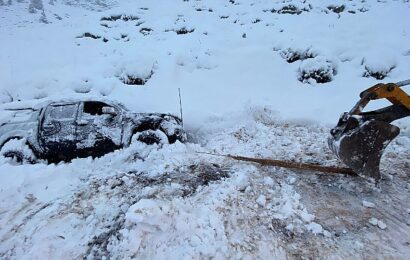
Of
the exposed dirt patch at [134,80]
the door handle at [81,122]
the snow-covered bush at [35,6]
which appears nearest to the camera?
the door handle at [81,122]

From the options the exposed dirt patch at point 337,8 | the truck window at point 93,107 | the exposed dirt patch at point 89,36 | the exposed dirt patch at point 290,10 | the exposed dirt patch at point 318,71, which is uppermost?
the exposed dirt patch at point 337,8

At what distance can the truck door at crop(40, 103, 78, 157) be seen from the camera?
20.3 ft

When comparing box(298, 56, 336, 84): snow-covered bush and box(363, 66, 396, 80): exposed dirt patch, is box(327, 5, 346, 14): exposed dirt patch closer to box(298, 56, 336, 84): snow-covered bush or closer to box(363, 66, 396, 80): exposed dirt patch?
box(298, 56, 336, 84): snow-covered bush

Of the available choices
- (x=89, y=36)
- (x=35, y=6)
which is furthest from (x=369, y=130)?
(x=35, y=6)

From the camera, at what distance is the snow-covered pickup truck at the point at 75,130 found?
20.4 ft

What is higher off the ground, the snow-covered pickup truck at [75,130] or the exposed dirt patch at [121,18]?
the exposed dirt patch at [121,18]

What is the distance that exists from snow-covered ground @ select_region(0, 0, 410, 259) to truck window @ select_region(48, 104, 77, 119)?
3.48 feet

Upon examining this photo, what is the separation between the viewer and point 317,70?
9.34m

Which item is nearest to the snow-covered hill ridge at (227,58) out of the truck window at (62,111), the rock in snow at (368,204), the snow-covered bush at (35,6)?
the truck window at (62,111)

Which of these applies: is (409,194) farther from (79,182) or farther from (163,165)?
(79,182)

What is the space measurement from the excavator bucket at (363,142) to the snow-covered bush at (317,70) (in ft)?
17.4

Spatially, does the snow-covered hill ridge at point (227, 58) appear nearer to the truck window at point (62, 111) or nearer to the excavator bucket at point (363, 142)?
the truck window at point (62, 111)

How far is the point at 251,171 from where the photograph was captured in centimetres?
541

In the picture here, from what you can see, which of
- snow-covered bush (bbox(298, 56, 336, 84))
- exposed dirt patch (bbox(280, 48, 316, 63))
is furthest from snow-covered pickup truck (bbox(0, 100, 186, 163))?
exposed dirt patch (bbox(280, 48, 316, 63))
